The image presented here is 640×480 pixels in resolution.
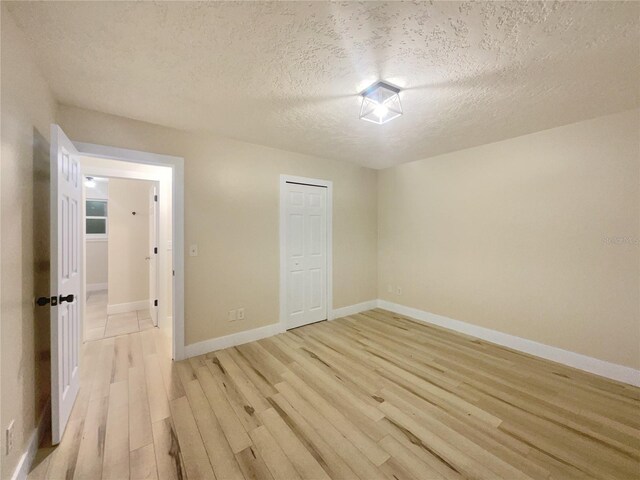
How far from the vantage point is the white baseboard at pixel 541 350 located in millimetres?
2416

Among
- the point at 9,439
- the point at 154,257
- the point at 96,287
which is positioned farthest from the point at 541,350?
the point at 96,287

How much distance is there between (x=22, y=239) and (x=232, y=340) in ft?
7.02

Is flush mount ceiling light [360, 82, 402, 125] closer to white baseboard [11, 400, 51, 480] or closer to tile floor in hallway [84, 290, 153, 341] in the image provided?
white baseboard [11, 400, 51, 480]

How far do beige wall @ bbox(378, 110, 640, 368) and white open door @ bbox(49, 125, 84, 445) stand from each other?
4.05 metres

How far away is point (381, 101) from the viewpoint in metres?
2.08

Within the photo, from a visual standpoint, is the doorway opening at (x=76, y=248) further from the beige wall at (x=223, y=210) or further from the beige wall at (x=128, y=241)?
Result: the beige wall at (x=128, y=241)

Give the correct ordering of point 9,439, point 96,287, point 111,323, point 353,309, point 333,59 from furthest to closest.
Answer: point 96,287, point 353,309, point 111,323, point 333,59, point 9,439

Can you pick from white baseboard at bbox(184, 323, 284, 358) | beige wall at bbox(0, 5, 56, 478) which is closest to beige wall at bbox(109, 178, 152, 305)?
white baseboard at bbox(184, 323, 284, 358)

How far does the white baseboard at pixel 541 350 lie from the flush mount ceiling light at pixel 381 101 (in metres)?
2.90

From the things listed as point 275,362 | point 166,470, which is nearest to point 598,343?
point 275,362

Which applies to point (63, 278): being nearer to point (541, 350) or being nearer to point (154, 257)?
point (154, 257)

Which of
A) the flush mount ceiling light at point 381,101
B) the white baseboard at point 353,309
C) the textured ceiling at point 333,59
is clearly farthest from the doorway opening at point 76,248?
the white baseboard at point 353,309

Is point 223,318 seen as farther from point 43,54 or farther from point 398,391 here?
point 43,54

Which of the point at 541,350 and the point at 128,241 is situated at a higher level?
the point at 128,241
